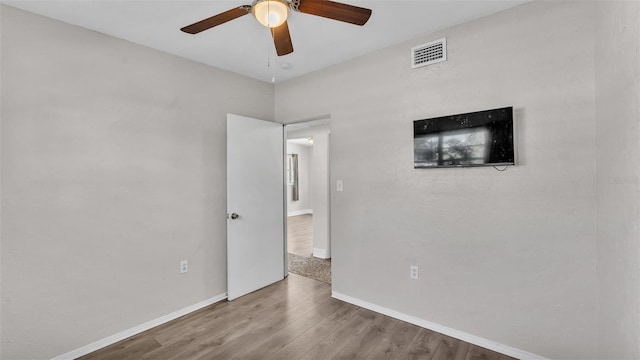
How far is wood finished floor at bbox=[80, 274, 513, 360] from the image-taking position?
2.12 m

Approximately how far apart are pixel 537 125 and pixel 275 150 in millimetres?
2609

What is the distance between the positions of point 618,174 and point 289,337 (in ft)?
7.86

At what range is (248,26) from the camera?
225cm

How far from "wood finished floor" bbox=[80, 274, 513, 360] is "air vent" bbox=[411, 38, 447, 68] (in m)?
2.31

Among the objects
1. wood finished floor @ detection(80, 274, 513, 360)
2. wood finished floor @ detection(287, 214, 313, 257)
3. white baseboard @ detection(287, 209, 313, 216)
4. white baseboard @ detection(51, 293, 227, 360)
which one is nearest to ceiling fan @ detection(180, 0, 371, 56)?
wood finished floor @ detection(80, 274, 513, 360)

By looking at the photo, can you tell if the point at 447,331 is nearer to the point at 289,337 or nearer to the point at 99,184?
the point at 289,337

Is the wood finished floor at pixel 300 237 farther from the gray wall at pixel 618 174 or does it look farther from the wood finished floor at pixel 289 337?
the gray wall at pixel 618 174

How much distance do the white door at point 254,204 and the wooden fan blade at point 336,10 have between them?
1731 mm

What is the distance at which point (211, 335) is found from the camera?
2395 millimetres

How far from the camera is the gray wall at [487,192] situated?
1.83m

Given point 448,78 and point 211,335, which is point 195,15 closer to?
point 448,78

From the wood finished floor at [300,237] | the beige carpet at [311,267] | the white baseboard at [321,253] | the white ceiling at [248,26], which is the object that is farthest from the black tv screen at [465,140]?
the wood finished floor at [300,237]

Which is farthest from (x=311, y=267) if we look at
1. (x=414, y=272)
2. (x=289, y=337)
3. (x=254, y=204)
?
(x=414, y=272)

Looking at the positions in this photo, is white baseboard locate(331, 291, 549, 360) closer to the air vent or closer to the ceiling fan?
the air vent
